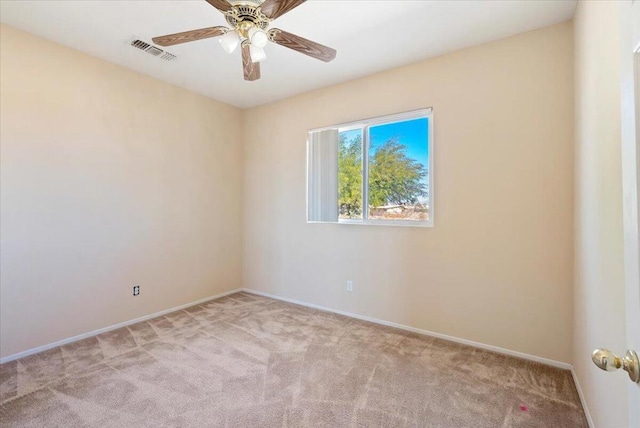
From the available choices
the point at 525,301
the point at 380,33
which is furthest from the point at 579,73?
the point at 525,301

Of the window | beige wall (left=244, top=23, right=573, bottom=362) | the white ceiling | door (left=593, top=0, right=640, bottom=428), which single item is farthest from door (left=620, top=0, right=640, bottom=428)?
the window

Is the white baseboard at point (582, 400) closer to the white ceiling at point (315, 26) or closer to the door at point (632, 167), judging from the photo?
the door at point (632, 167)

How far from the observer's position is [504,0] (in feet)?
6.91

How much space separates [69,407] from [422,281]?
2919 mm

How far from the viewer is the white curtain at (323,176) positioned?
11.8ft

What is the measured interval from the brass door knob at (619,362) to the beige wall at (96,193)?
3.68m

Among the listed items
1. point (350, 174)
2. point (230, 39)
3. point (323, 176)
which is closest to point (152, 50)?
point (230, 39)

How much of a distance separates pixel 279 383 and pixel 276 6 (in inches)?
96.5

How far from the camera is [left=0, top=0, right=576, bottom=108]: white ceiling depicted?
7.15ft

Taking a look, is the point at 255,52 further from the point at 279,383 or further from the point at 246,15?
the point at 279,383

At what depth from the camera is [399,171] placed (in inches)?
126

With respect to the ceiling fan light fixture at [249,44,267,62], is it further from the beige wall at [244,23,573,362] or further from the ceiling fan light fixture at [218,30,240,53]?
the beige wall at [244,23,573,362]

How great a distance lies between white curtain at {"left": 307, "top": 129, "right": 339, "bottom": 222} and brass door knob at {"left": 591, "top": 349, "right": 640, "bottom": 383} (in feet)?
9.54

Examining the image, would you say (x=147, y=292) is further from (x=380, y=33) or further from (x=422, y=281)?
(x=380, y=33)
